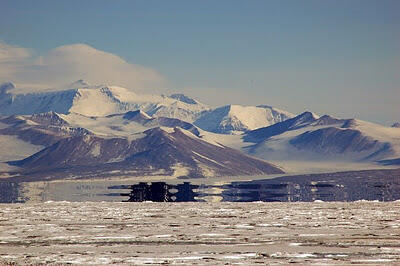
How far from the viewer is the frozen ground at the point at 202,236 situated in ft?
128

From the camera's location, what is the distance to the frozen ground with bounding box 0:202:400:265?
38.9 metres

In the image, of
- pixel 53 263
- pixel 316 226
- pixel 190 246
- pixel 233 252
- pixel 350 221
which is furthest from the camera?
pixel 350 221

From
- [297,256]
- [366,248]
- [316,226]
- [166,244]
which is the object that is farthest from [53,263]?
[316,226]

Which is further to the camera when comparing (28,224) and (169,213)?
(169,213)

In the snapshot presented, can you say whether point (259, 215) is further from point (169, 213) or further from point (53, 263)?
point (53, 263)

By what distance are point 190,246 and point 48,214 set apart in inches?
1107

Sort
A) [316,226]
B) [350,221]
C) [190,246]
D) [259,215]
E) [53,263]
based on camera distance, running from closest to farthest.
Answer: [53,263], [190,246], [316,226], [350,221], [259,215]

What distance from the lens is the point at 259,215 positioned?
66.0m

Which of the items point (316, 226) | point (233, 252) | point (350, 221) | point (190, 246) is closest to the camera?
point (233, 252)

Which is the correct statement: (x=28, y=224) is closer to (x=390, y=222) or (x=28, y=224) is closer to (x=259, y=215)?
(x=259, y=215)

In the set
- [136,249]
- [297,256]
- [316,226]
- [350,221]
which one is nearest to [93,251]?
[136,249]

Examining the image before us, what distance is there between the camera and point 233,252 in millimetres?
40938

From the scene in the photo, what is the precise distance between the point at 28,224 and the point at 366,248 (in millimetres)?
28883

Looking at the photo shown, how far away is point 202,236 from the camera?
4850 centimetres
